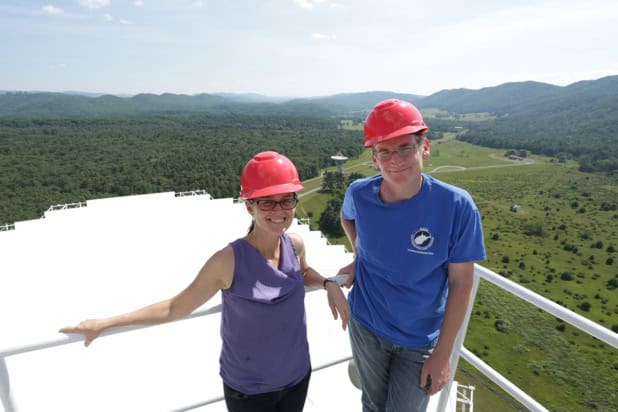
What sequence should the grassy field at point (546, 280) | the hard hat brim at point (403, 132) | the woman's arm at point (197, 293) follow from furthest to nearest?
1. the grassy field at point (546, 280)
2. the hard hat brim at point (403, 132)
3. the woman's arm at point (197, 293)

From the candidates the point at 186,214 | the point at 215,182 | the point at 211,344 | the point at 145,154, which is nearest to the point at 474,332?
the point at 186,214

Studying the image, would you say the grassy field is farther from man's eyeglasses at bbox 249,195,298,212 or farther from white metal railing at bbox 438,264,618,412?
man's eyeglasses at bbox 249,195,298,212

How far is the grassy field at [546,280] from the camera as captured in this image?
27.9 metres

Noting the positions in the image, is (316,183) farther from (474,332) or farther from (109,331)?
(109,331)

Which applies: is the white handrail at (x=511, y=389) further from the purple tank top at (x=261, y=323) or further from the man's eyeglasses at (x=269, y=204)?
the man's eyeglasses at (x=269, y=204)

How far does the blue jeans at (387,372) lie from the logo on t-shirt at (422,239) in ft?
2.14

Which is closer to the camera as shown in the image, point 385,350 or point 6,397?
point 6,397

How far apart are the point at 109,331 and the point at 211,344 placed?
5101mm

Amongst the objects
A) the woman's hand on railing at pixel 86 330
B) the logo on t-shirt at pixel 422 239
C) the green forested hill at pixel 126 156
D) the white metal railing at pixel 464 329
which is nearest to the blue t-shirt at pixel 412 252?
the logo on t-shirt at pixel 422 239

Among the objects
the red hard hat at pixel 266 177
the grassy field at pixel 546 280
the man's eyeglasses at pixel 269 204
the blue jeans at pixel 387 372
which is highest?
the red hard hat at pixel 266 177

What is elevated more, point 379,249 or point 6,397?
point 379,249

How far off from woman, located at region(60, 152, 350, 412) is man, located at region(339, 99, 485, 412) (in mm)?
500

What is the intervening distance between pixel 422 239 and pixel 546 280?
171 feet

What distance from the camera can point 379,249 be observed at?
205 centimetres
